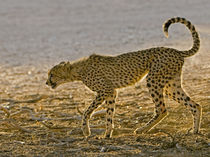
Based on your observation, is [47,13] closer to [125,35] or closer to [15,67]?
[125,35]

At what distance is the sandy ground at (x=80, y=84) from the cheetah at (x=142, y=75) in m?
0.25

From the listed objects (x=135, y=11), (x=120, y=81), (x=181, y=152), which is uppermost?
(x=135, y=11)

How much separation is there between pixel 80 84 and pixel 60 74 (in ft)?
11.0

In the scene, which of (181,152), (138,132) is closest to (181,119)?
(138,132)

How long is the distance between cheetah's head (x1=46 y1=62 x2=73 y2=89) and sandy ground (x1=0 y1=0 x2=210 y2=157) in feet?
1.46

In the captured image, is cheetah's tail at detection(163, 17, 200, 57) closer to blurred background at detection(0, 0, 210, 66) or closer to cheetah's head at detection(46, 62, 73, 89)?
cheetah's head at detection(46, 62, 73, 89)

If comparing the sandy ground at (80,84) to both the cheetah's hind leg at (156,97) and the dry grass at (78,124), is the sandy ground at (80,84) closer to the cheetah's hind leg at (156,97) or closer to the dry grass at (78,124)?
the dry grass at (78,124)

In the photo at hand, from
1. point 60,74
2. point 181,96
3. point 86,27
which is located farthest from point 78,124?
point 86,27

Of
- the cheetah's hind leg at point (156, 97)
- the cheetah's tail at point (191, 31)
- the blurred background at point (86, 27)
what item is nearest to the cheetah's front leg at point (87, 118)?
the cheetah's hind leg at point (156, 97)

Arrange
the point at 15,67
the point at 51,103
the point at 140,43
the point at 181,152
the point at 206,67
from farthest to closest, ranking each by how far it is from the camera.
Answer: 1. the point at 140,43
2. the point at 15,67
3. the point at 206,67
4. the point at 51,103
5. the point at 181,152

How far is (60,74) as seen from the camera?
314 inches

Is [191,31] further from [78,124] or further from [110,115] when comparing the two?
[78,124]

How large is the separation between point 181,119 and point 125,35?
29.0ft

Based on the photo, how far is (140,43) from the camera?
15.0 metres
